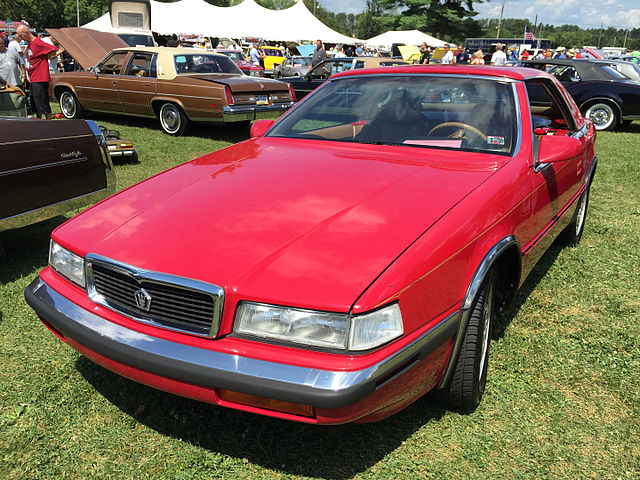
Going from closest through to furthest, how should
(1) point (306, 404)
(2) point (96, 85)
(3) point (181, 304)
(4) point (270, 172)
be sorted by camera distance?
(1) point (306, 404)
(3) point (181, 304)
(4) point (270, 172)
(2) point (96, 85)

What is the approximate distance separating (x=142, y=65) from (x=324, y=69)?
15.8 ft

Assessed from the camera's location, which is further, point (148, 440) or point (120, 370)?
point (148, 440)

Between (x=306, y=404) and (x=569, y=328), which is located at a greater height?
(x=306, y=404)

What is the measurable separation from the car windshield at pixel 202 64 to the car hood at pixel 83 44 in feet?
8.93

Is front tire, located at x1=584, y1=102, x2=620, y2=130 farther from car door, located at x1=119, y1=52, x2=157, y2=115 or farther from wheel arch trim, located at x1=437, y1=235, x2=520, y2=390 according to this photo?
wheel arch trim, located at x1=437, y1=235, x2=520, y2=390

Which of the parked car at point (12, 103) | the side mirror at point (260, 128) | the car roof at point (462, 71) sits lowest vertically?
the parked car at point (12, 103)

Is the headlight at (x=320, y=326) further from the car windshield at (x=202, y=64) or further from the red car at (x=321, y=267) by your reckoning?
the car windshield at (x=202, y=64)

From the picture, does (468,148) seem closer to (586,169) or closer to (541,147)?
(541,147)

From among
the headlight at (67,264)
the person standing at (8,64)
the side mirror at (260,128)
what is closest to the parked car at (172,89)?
the person standing at (8,64)

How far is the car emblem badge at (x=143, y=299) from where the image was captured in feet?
6.31

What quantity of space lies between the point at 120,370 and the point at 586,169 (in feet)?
12.5

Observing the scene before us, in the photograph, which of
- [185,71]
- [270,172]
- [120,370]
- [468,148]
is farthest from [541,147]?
[185,71]

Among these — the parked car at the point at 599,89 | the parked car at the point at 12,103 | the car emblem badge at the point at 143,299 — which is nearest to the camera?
the car emblem badge at the point at 143,299

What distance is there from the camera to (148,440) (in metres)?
2.24
